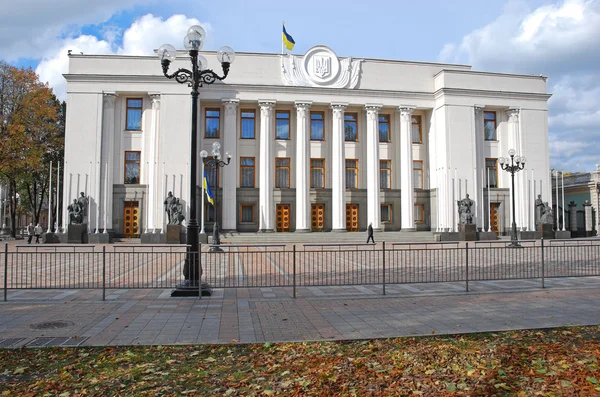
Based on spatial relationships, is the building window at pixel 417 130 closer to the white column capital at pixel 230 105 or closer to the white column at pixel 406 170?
the white column at pixel 406 170

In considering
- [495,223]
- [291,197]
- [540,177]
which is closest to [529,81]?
[540,177]

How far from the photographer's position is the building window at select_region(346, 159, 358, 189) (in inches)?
1640

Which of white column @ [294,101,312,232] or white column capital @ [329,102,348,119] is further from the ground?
white column capital @ [329,102,348,119]

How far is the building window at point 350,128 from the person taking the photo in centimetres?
4203

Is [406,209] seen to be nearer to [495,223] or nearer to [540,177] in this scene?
[495,223]

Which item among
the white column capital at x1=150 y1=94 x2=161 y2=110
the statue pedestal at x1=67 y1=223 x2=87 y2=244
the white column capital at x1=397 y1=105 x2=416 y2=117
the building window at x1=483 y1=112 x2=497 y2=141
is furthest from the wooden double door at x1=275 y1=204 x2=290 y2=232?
the building window at x1=483 y1=112 x2=497 y2=141

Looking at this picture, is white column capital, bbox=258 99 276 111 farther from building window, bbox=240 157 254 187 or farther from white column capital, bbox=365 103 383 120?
white column capital, bbox=365 103 383 120

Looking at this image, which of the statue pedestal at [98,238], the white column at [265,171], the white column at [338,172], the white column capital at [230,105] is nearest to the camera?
the statue pedestal at [98,238]

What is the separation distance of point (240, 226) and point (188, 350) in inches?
1340

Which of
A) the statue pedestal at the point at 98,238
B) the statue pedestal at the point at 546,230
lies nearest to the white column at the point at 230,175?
the statue pedestal at the point at 98,238

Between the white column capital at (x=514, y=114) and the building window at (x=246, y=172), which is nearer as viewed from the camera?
the building window at (x=246, y=172)

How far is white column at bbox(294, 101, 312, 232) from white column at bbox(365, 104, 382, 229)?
18.2 ft

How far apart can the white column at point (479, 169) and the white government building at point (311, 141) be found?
0.13m

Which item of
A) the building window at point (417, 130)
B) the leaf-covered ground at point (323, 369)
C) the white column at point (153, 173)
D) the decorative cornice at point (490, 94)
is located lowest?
the leaf-covered ground at point (323, 369)
